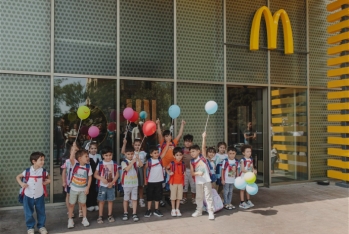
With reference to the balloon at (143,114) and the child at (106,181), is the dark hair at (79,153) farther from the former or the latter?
the balloon at (143,114)

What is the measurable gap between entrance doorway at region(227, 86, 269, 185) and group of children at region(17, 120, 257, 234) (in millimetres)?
1643

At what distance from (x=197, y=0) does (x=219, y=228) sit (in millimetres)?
5499

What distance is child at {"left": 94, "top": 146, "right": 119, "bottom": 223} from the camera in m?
5.68

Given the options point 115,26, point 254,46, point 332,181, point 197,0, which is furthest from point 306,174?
point 115,26

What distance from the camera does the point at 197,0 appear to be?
8078mm

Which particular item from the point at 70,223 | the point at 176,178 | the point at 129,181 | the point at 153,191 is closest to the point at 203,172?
the point at 176,178

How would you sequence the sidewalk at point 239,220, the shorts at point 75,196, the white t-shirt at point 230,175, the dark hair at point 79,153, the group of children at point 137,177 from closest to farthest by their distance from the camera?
the group of children at point 137,177 < the sidewalk at point 239,220 < the shorts at point 75,196 < the dark hair at point 79,153 < the white t-shirt at point 230,175

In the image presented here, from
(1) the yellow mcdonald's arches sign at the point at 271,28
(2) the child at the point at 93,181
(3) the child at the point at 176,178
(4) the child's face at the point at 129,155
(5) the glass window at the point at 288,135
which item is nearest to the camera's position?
(4) the child's face at the point at 129,155

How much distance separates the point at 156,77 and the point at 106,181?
2.89m

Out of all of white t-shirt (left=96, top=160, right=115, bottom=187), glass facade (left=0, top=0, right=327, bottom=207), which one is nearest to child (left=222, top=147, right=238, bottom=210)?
glass facade (left=0, top=0, right=327, bottom=207)

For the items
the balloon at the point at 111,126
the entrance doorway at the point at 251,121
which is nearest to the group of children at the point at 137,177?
the balloon at the point at 111,126

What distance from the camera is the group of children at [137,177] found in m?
5.16

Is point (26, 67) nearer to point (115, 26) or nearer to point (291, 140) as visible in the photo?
point (115, 26)

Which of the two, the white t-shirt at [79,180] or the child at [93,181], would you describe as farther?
the child at [93,181]
